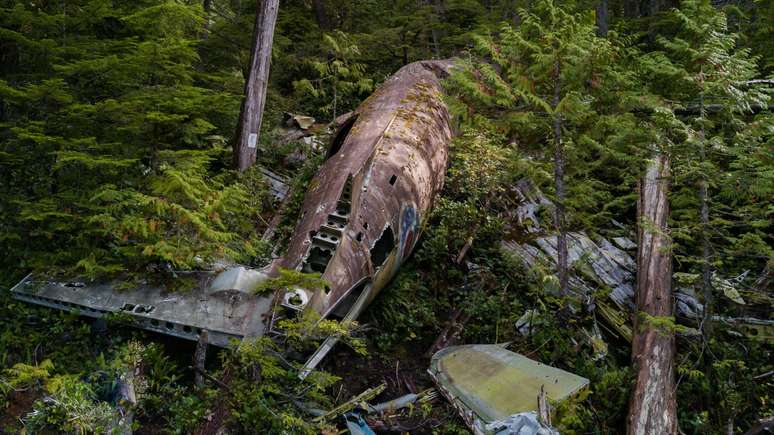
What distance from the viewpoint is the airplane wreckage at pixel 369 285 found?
457cm

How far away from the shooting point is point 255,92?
365 inches

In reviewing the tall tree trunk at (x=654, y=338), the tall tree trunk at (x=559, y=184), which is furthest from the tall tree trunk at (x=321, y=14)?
the tall tree trunk at (x=654, y=338)

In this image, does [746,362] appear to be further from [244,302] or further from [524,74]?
[244,302]

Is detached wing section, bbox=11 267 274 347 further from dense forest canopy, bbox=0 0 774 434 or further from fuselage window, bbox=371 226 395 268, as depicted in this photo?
fuselage window, bbox=371 226 395 268

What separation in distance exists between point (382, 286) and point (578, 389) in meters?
2.45

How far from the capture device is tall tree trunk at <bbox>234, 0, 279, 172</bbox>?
30.3 ft

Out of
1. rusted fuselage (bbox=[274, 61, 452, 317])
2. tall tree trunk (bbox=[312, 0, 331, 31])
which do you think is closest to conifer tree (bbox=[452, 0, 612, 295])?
rusted fuselage (bbox=[274, 61, 452, 317])

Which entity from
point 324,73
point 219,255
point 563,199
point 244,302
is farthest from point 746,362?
point 324,73

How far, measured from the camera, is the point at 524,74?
578 cm

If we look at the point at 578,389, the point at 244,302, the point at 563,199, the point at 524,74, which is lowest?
the point at 578,389

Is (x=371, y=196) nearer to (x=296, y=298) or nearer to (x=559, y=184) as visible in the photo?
(x=296, y=298)

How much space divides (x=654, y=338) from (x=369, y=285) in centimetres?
324

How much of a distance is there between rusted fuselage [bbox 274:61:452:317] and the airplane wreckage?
0.02 metres

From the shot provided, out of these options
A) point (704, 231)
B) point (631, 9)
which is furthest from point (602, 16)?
point (704, 231)
